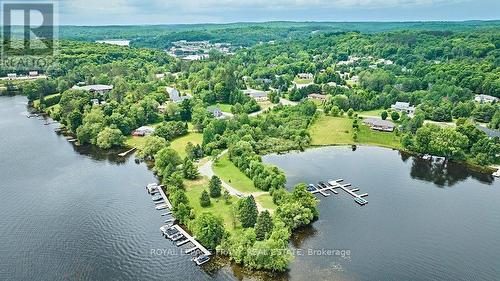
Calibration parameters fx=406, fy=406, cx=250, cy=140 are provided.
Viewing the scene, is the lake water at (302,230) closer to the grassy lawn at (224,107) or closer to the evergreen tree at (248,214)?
the evergreen tree at (248,214)

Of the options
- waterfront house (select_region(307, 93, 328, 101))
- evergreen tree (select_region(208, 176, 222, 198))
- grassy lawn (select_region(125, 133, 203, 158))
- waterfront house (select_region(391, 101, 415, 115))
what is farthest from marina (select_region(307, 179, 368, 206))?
waterfront house (select_region(307, 93, 328, 101))

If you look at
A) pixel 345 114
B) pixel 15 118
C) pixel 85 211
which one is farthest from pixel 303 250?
pixel 15 118

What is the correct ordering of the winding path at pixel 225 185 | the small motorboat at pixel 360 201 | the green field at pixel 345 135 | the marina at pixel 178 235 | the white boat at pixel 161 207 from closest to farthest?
the marina at pixel 178 235 < the white boat at pixel 161 207 < the small motorboat at pixel 360 201 < the winding path at pixel 225 185 < the green field at pixel 345 135

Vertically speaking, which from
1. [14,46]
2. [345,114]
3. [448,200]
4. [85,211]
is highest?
[14,46]

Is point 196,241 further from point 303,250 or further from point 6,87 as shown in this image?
point 6,87

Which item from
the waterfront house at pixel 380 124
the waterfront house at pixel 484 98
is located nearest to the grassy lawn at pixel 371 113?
the waterfront house at pixel 380 124

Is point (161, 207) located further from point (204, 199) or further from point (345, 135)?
point (345, 135)
